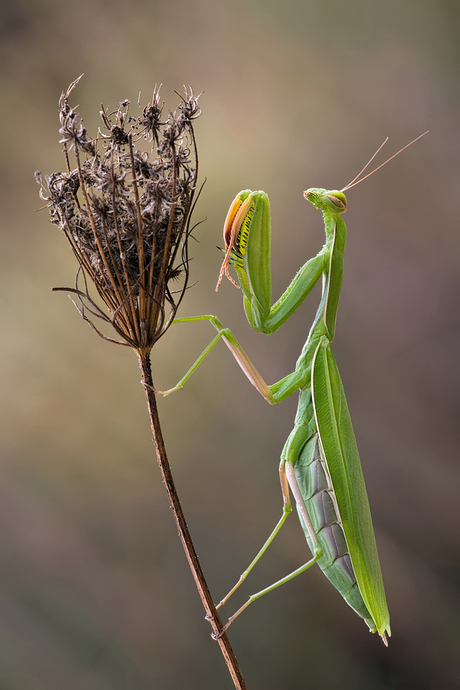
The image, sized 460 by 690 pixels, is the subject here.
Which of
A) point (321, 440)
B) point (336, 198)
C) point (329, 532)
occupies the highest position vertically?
point (336, 198)

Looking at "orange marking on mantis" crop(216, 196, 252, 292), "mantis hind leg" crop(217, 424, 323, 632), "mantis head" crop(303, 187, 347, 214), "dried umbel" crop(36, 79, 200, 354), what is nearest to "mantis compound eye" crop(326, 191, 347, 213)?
"mantis head" crop(303, 187, 347, 214)

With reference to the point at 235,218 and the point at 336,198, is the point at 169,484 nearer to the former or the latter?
the point at 235,218

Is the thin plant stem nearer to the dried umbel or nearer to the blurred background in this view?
the dried umbel

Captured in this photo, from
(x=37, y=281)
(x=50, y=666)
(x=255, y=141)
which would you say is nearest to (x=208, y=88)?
(x=255, y=141)

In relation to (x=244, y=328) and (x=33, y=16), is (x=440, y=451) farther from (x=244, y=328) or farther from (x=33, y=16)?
(x=33, y=16)

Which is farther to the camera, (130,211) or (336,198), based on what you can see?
(336,198)

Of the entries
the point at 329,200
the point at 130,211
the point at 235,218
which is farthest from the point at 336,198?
the point at 130,211
